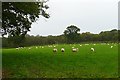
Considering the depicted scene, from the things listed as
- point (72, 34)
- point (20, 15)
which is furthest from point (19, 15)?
point (72, 34)

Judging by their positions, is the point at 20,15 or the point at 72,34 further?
the point at 72,34

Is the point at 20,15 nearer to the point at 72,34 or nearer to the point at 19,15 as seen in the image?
the point at 19,15

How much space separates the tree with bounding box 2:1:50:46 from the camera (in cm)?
3678

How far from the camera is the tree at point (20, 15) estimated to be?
36.8 meters

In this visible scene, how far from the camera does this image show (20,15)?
3981 cm

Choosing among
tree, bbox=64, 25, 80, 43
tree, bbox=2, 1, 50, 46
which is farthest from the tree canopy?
tree, bbox=64, 25, 80, 43

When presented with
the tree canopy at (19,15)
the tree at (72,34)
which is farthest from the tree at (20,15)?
the tree at (72,34)

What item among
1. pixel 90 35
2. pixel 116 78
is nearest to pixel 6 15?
pixel 116 78

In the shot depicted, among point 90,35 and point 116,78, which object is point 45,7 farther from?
point 90,35

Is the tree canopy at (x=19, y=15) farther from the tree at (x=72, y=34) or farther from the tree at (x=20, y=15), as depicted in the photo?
the tree at (x=72, y=34)

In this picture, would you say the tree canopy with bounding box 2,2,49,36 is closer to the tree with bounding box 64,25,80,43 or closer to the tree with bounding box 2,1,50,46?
the tree with bounding box 2,1,50,46

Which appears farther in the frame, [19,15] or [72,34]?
[72,34]

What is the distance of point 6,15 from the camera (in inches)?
1476

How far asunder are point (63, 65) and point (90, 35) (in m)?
119
